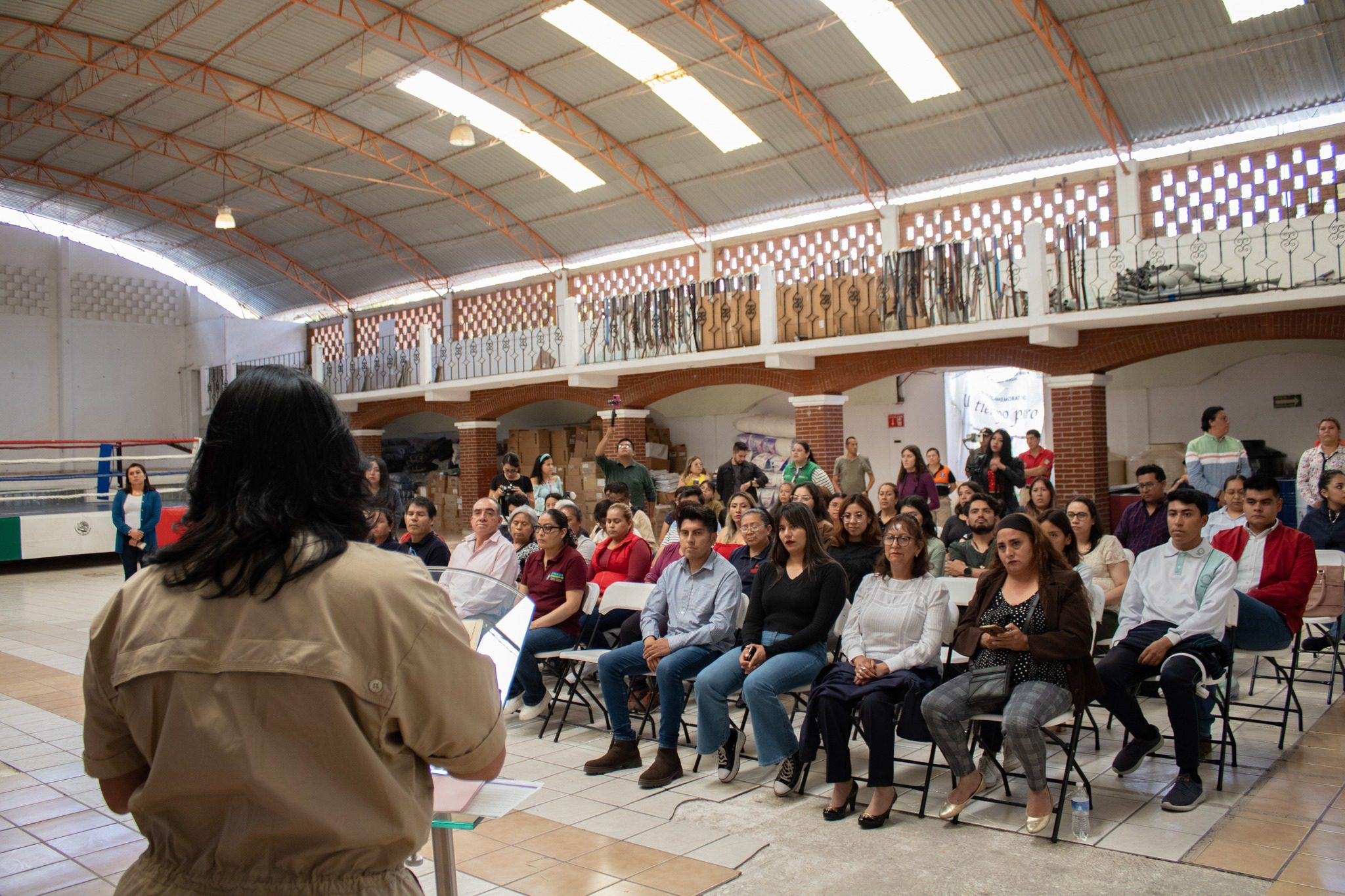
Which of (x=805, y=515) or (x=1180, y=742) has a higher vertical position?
(x=805, y=515)

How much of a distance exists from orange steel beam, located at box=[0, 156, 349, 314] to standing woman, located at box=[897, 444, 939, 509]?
61.1 ft

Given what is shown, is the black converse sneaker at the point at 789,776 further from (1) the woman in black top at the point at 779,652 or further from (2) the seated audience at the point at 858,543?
(2) the seated audience at the point at 858,543

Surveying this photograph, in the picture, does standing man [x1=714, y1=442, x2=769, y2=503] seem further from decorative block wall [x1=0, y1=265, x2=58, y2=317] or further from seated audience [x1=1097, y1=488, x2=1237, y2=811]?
decorative block wall [x1=0, y1=265, x2=58, y2=317]

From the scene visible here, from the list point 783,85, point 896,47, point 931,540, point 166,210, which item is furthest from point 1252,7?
point 166,210

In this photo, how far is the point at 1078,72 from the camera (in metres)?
12.9

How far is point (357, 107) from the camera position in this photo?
17.7 m

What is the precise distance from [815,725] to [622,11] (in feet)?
38.9

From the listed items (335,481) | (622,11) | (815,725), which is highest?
(622,11)

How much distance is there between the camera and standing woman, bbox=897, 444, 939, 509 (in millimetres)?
10234

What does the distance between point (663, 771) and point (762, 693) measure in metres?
0.64

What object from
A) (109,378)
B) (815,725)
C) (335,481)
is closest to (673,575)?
(815,725)

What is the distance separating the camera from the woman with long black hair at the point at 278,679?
142 cm

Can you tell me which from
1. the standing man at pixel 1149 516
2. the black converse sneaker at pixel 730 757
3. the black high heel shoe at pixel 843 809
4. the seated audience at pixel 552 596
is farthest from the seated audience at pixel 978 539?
the seated audience at pixel 552 596

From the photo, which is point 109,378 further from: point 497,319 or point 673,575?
point 673,575
